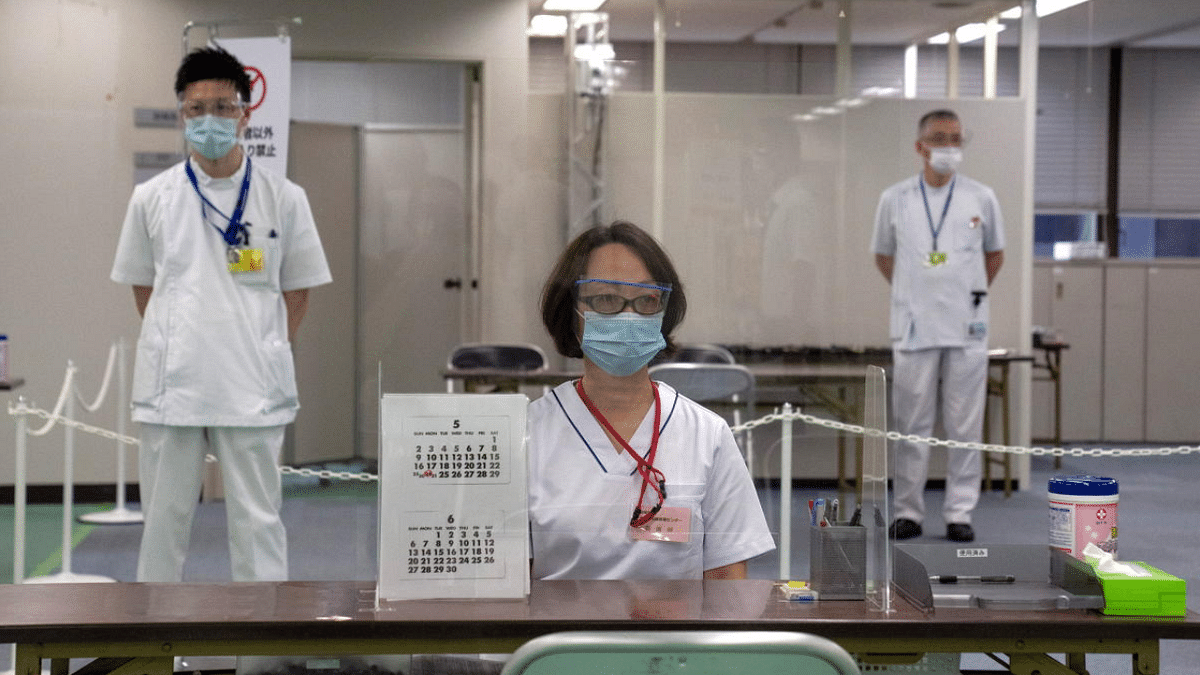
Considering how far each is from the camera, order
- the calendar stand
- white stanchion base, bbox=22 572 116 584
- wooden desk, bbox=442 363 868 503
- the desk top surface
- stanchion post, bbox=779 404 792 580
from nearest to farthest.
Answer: the desk top surface
the calendar stand
stanchion post, bbox=779 404 792 580
white stanchion base, bbox=22 572 116 584
wooden desk, bbox=442 363 868 503

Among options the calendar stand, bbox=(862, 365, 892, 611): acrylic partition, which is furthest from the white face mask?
the calendar stand

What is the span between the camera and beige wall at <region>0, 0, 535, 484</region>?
6.03 m

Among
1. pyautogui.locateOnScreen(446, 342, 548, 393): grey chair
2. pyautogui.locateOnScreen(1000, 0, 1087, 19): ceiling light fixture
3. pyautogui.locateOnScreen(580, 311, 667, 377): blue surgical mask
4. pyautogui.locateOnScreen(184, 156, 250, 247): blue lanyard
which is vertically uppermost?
pyautogui.locateOnScreen(1000, 0, 1087, 19): ceiling light fixture

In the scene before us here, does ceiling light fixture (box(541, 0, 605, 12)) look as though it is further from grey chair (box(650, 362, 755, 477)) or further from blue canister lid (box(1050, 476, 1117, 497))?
blue canister lid (box(1050, 476, 1117, 497))

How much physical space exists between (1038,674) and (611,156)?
4.70m

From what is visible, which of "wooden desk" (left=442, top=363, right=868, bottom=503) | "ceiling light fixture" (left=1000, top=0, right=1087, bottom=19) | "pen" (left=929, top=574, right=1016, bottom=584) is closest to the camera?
"pen" (left=929, top=574, right=1016, bottom=584)

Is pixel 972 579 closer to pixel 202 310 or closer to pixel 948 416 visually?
pixel 202 310

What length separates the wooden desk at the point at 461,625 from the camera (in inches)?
66.5

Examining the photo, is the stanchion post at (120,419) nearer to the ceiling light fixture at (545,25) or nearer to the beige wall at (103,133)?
the beige wall at (103,133)

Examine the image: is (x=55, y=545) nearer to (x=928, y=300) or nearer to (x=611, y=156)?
(x=611, y=156)

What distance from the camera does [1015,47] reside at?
6.47 metres

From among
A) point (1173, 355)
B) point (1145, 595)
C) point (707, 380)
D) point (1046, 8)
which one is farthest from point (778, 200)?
point (1145, 595)

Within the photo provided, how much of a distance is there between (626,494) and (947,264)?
3.85 metres

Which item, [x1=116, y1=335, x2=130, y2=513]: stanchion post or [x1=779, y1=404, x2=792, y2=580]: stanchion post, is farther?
[x1=116, y1=335, x2=130, y2=513]: stanchion post
